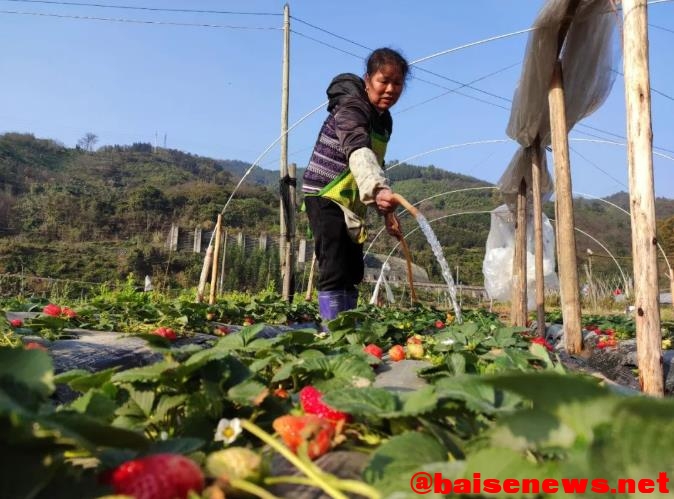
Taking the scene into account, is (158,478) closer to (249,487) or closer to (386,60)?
(249,487)

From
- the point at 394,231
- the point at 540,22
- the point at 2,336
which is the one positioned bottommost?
the point at 2,336

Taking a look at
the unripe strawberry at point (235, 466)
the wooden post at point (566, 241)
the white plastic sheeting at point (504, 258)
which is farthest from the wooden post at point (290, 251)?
the unripe strawberry at point (235, 466)

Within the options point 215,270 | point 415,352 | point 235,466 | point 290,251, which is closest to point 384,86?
point 415,352

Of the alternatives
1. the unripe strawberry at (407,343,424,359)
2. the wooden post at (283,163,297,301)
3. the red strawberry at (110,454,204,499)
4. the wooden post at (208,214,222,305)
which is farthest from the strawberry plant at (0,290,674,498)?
the wooden post at (283,163,297,301)

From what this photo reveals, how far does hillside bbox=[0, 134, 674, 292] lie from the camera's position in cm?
2252

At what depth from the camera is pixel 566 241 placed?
3961mm

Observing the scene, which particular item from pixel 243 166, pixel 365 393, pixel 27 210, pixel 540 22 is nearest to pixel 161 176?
pixel 27 210

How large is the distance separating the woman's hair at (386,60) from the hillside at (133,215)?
1432 centimetres

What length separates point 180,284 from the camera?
20000 millimetres

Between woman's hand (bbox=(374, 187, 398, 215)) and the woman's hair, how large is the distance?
0.84 metres

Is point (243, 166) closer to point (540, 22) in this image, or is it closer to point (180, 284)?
point (180, 284)

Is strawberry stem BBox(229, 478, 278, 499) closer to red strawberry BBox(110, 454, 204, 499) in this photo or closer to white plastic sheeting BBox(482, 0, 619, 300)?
red strawberry BBox(110, 454, 204, 499)

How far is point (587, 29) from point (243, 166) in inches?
4158

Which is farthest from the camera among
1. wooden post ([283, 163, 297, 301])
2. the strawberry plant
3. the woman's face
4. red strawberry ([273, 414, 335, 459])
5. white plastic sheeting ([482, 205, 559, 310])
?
white plastic sheeting ([482, 205, 559, 310])
